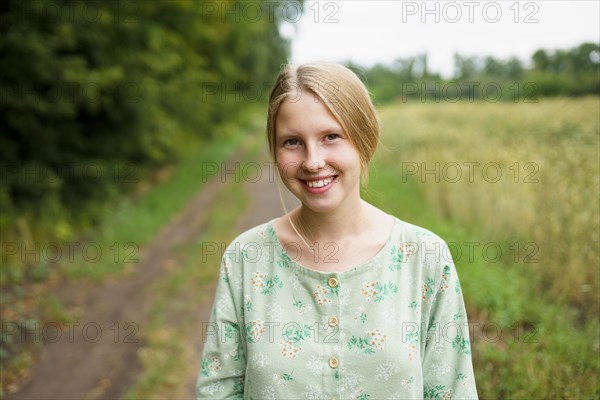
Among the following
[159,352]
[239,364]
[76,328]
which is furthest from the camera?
[76,328]

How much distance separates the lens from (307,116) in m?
1.40

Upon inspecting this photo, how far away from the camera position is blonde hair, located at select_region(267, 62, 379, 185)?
1388mm

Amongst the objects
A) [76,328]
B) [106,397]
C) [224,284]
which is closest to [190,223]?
[76,328]

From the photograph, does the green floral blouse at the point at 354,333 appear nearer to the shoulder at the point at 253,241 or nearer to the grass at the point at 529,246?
the shoulder at the point at 253,241

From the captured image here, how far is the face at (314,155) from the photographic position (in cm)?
140

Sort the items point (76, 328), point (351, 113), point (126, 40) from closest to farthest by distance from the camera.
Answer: point (351, 113) < point (76, 328) < point (126, 40)

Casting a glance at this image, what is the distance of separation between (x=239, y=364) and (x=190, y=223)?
724cm

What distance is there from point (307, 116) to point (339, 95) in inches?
4.6

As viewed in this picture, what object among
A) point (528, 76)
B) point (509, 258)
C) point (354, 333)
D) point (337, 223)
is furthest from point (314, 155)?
point (528, 76)

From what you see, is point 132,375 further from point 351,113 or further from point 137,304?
point 351,113

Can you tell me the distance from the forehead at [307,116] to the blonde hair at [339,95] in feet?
0.04

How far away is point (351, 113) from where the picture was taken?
4.63 feet

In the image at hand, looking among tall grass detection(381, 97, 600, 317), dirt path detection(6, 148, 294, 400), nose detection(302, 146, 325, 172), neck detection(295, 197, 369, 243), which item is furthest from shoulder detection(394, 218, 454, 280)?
dirt path detection(6, 148, 294, 400)

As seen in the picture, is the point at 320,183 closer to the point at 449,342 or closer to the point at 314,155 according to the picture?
the point at 314,155
